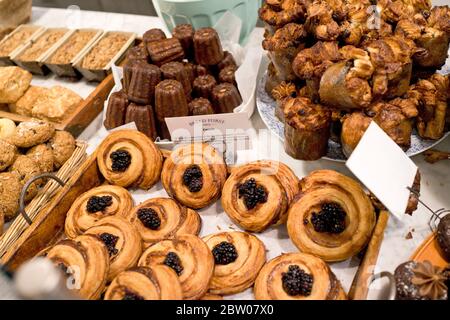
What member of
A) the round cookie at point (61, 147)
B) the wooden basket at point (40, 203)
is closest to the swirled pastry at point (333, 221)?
the wooden basket at point (40, 203)

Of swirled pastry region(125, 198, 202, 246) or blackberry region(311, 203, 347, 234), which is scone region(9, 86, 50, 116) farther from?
blackberry region(311, 203, 347, 234)

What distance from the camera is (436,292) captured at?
4.44 feet

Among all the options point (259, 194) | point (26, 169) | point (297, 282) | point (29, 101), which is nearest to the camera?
point (297, 282)

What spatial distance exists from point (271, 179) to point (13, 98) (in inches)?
71.4

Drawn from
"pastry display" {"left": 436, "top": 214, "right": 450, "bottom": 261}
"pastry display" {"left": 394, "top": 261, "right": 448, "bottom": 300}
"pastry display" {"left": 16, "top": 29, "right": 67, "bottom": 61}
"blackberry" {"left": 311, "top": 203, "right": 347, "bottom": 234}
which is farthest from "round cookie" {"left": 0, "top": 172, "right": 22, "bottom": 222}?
"pastry display" {"left": 436, "top": 214, "right": 450, "bottom": 261}

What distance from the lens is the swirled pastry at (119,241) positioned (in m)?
1.67

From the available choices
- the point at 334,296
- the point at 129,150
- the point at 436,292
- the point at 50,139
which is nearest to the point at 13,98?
the point at 50,139

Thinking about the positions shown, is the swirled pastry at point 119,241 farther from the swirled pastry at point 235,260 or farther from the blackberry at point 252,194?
the blackberry at point 252,194

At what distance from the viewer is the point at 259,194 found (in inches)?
70.8

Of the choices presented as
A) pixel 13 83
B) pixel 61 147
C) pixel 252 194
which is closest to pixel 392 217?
pixel 252 194

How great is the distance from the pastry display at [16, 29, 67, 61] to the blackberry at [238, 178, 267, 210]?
1965mm

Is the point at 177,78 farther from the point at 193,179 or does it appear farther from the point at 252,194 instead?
the point at 252,194

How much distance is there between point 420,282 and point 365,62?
803 mm

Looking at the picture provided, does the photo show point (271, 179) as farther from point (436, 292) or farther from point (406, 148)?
point (436, 292)
